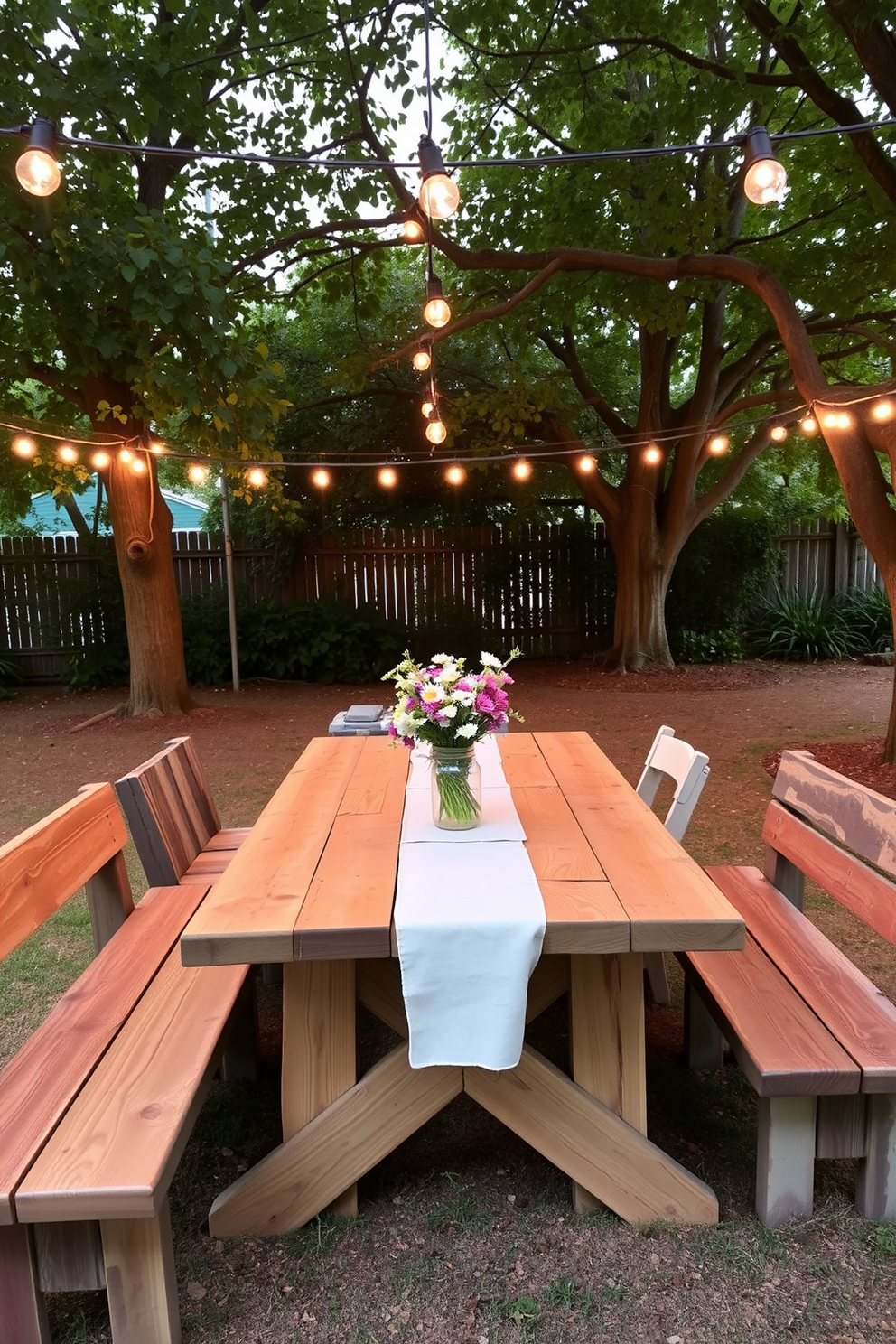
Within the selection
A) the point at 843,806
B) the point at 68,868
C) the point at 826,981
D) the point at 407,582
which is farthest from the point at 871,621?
the point at 68,868

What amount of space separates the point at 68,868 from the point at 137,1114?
0.71m

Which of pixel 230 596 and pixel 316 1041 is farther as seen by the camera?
pixel 230 596

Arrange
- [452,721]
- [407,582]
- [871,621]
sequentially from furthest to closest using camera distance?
[871,621]
[407,582]
[452,721]

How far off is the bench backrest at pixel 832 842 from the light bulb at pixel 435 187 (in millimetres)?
2066

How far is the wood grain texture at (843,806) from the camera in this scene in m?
1.94

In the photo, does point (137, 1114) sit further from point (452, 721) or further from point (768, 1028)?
point (768, 1028)

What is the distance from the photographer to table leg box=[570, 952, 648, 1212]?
184cm

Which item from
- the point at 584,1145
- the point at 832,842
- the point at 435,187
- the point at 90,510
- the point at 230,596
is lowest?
the point at 584,1145

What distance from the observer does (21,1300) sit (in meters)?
1.47

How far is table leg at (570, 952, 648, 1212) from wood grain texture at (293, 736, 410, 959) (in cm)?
52

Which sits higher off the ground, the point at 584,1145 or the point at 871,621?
the point at 871,621

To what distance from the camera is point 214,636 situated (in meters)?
9.84

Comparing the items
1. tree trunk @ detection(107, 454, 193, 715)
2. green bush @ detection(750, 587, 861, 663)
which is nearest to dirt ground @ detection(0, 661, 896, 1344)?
tree trunk @ detection(107, 454, 193, 715)

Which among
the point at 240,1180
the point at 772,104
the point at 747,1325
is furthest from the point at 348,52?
the point at 747,1325
